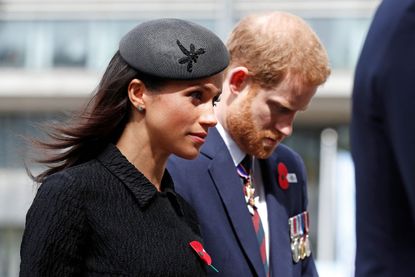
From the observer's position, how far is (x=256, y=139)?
3.48m

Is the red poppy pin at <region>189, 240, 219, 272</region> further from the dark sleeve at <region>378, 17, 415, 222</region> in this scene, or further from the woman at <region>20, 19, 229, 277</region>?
the dark sleeve at <region>378, 17, 415, 222</region>

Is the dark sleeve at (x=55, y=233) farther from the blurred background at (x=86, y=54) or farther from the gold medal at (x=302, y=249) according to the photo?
the blurred background at (x=86, y=54)

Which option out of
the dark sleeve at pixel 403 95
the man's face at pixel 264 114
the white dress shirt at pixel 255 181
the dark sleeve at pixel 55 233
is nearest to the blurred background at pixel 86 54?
the white dress shirt at pixel 255 181

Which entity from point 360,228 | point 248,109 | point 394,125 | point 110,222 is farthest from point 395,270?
point 248,109

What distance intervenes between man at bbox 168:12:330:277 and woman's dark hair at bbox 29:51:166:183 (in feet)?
1.50

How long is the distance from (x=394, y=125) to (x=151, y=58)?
4.03ft

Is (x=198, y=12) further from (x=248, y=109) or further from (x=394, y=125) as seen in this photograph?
(x=394, y=125)

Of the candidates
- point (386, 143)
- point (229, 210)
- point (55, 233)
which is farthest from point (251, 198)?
point (386, 143)

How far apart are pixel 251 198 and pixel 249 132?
198 millimetres

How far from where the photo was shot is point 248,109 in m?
3.49

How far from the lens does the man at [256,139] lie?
3.40 metres

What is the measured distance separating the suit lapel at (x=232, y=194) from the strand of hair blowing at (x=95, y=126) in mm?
565

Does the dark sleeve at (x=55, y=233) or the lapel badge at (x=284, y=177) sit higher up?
the dark sleeve at (x=55, y=233)

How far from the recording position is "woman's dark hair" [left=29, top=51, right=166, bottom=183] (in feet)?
9.53
